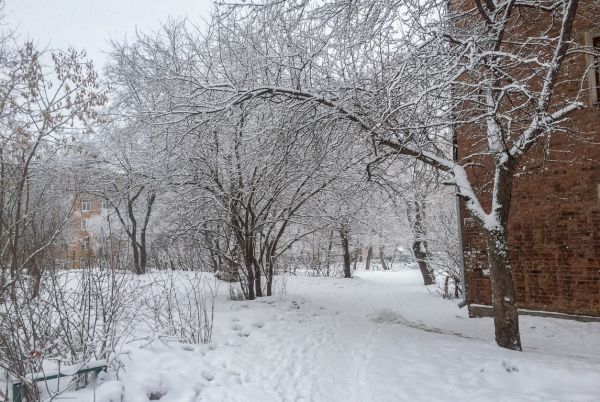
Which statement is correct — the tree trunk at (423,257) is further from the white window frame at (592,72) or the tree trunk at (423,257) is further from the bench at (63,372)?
the bench at (63,372)

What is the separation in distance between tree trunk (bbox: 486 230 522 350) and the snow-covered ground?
22 centimetres

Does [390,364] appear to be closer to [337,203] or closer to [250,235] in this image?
[250,235]

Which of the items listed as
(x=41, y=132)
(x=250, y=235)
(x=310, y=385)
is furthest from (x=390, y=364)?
(x=41, y=132)

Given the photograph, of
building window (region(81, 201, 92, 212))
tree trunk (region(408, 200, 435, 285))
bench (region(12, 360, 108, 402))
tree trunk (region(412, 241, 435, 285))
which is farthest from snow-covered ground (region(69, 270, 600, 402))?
building window (region(81, 201, 92, 212))

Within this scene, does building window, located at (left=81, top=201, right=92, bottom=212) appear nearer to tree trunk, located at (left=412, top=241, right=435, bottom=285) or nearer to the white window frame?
tree trunk, located at (left=412, top=241, right=435, bottom=285)

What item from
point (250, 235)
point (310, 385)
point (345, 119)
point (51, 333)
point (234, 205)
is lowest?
point (310, 385)

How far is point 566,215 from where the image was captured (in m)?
7.73

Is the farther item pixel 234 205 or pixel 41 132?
pixel 234 205

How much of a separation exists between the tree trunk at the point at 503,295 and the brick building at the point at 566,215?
6.90ft

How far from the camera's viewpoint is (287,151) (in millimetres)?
6852

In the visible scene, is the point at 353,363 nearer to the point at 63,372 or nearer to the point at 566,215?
the point at 63,372

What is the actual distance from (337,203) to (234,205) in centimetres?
285

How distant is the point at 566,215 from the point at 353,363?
4.89 m

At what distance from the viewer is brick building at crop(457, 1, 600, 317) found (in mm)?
7383
